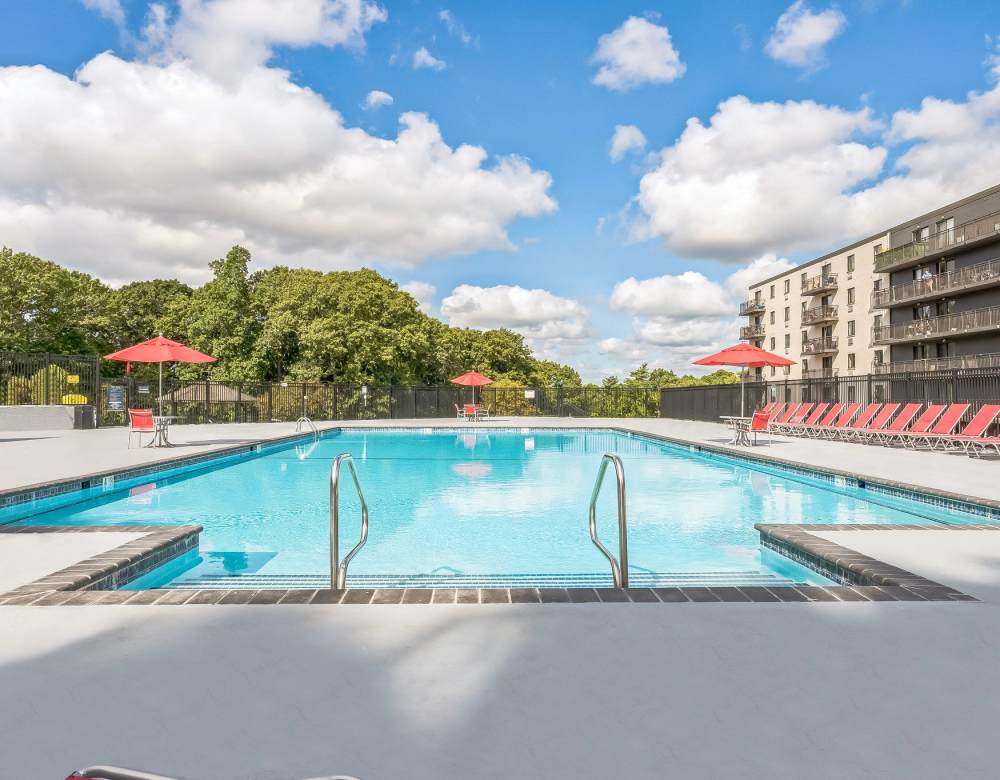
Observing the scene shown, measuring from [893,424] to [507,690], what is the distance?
14.2 metres

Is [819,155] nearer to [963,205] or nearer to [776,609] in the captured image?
[776,609]

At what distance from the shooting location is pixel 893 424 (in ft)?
44.1

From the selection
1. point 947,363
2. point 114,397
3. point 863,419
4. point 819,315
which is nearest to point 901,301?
point 947,363

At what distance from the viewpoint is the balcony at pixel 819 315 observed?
145ft

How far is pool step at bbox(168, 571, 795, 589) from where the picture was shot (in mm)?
4477

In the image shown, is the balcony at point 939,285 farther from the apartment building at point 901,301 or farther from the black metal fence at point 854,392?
the black metal fence at point 854,392

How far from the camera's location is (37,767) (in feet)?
5.57

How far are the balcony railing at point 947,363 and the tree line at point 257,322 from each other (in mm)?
25651

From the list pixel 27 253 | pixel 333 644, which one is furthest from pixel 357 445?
pixel 27 253

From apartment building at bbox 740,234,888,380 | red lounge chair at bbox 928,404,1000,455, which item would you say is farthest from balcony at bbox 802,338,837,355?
red lounge chair at bbox 928,404,1000,455

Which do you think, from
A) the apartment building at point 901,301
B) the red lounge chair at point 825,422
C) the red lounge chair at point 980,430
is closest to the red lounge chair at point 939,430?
the red lounge chair at point 980,430

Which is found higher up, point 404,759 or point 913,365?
point 913,365

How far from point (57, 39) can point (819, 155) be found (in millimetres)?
18787

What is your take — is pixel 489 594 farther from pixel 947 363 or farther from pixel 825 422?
pixel 947 363
